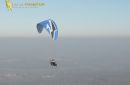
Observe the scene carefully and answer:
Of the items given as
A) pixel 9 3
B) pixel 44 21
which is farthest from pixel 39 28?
pixel 9 3

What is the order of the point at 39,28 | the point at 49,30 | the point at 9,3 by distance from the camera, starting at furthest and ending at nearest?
the point at 39,28, the point at 49,30, the point at 9,3

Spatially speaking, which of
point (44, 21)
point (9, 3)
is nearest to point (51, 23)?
point (44, 21)

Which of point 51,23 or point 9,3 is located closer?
point 9,3

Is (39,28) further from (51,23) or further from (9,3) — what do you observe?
(9,3)

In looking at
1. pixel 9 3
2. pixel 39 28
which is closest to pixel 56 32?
pixel 39 28

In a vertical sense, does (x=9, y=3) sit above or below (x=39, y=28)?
above

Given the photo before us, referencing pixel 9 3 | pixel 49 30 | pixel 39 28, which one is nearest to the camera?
pixel 9 3

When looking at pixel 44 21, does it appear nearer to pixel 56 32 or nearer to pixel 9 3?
pixel 56 32

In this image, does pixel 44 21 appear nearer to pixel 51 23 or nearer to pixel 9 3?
pixel 51 23
